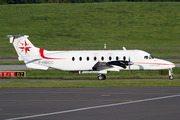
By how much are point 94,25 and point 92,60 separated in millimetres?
66273

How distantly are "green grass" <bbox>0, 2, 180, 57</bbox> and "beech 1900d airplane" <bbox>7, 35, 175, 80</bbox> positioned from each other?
136ft

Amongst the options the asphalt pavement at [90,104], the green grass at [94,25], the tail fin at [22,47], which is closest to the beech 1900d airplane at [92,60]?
the tail fin at [22,47]

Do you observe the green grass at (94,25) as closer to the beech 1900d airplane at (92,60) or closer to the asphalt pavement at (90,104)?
the beech 1900d airplane at (92,60)

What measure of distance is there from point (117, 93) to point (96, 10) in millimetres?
87818

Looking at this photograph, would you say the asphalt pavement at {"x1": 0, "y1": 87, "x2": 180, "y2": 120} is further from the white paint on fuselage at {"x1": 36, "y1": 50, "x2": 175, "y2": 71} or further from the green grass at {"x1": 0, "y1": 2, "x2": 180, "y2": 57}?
the green grass at {"x1": 0, "y1": 2, "x2": 180, "y2": 57}

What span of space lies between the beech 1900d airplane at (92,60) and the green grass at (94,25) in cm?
4159

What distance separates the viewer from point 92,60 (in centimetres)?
3188

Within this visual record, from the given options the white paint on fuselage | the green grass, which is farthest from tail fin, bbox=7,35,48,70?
the green grass

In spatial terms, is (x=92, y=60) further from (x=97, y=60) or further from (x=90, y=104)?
(x=90, y=104)

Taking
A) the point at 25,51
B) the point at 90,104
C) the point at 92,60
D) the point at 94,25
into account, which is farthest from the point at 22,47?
the point at 94,25

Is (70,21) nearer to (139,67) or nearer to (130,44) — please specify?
(130,44)

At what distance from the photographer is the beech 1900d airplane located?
31.1m

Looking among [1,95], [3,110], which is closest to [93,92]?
[1,95]

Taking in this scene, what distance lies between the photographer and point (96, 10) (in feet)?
355
